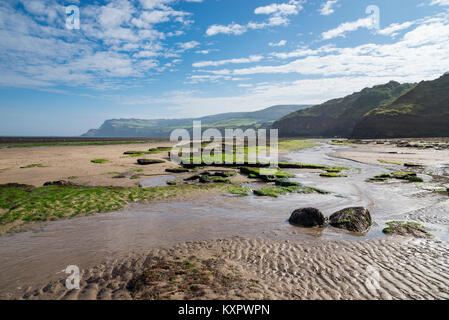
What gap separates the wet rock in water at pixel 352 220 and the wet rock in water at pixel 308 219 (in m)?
0.67

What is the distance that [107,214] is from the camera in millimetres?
13875

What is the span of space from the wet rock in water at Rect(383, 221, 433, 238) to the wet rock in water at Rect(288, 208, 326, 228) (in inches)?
Result: 117

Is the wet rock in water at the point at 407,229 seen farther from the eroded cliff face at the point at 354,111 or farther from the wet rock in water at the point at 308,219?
the eroded cliff face at the point at 354,111

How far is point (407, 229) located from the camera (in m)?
11.0

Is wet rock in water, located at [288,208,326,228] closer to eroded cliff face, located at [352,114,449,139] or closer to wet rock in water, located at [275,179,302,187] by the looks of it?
wet rock in water, located at [275,179,302,187]

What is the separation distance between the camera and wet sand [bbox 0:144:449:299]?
254 inches

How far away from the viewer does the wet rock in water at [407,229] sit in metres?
10.5

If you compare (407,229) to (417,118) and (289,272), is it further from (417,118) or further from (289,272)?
(417,118)

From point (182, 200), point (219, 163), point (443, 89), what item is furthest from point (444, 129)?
point (182, 200)

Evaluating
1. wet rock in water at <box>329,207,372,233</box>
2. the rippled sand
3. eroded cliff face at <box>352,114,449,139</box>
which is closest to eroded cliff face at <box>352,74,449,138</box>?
eroded cliff face at <box>352,114,449,139</box>

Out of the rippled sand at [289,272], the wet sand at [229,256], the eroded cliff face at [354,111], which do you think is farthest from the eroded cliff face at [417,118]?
the rippled sand at [289,272]

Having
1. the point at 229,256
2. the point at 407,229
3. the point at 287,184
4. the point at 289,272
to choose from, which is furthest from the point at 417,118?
the point at 229,256
